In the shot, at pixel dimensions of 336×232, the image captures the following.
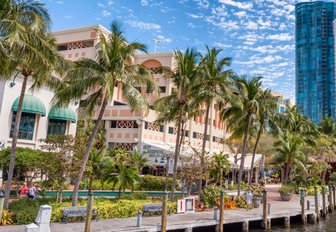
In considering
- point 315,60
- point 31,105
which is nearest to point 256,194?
point 31,105

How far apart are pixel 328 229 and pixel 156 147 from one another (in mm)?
23127

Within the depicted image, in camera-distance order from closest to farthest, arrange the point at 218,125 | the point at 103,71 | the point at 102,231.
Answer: the point at 102,231 → the point at 103,71 → the point at 218,125

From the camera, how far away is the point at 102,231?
16.2m

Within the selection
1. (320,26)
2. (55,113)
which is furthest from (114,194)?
(320,26)

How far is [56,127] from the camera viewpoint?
36.8 meters

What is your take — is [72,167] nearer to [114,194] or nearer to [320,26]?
[114,194]

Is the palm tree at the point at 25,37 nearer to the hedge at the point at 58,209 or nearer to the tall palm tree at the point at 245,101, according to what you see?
the hedge at the point at 58,209

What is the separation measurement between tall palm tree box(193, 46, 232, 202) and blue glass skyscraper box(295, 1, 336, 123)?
15420cm

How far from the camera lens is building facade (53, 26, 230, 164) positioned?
45.8 meters

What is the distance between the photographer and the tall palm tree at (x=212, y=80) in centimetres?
2686

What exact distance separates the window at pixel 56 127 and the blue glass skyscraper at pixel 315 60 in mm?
154672

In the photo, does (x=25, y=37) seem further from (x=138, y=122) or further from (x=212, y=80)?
(x=138, y=122)

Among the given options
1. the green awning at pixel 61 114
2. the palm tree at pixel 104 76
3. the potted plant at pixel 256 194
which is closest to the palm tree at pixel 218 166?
the potted plant at pixel 256 194

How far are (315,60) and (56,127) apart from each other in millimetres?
165292
